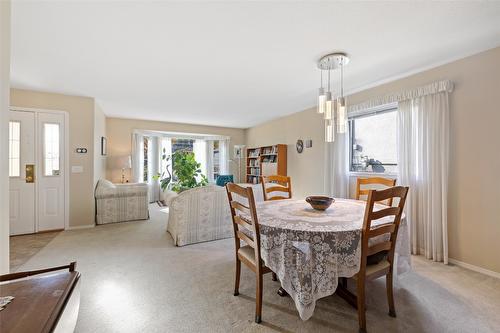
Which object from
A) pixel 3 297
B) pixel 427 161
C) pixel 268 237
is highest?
pixel 427 161

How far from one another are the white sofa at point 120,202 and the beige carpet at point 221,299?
1348mm

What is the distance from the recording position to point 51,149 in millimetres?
3658

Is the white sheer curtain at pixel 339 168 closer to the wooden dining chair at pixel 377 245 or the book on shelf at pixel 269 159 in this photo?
the book on shelf at pixel 269 159

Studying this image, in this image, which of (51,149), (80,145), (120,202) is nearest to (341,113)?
(120,202)

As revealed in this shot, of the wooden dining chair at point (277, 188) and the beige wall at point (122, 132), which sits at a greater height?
the beige wall at point (122, 132)

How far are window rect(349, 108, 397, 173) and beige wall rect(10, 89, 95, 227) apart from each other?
15.5 feet

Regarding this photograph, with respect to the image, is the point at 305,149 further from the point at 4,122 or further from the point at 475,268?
the point at 4,122

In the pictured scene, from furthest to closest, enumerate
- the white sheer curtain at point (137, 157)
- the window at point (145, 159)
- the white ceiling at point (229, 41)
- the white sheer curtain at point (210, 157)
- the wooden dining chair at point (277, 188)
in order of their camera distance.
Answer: the white sheer curtain at point (210, 157), the window at point (145, 159), the white sheer curtain at point (137, 157), the wooden dining chair at point (277, 188), the white ceiling at point (229, 41)

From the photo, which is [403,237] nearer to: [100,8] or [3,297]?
[3,297]

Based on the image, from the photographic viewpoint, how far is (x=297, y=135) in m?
4.99

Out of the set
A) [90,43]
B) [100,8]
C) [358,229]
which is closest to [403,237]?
[358,229]

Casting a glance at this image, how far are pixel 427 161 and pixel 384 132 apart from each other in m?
0.86

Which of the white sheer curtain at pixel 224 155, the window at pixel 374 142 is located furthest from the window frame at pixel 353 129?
the white sheer curtain at pixel 224 155

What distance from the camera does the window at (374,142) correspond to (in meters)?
3.23
